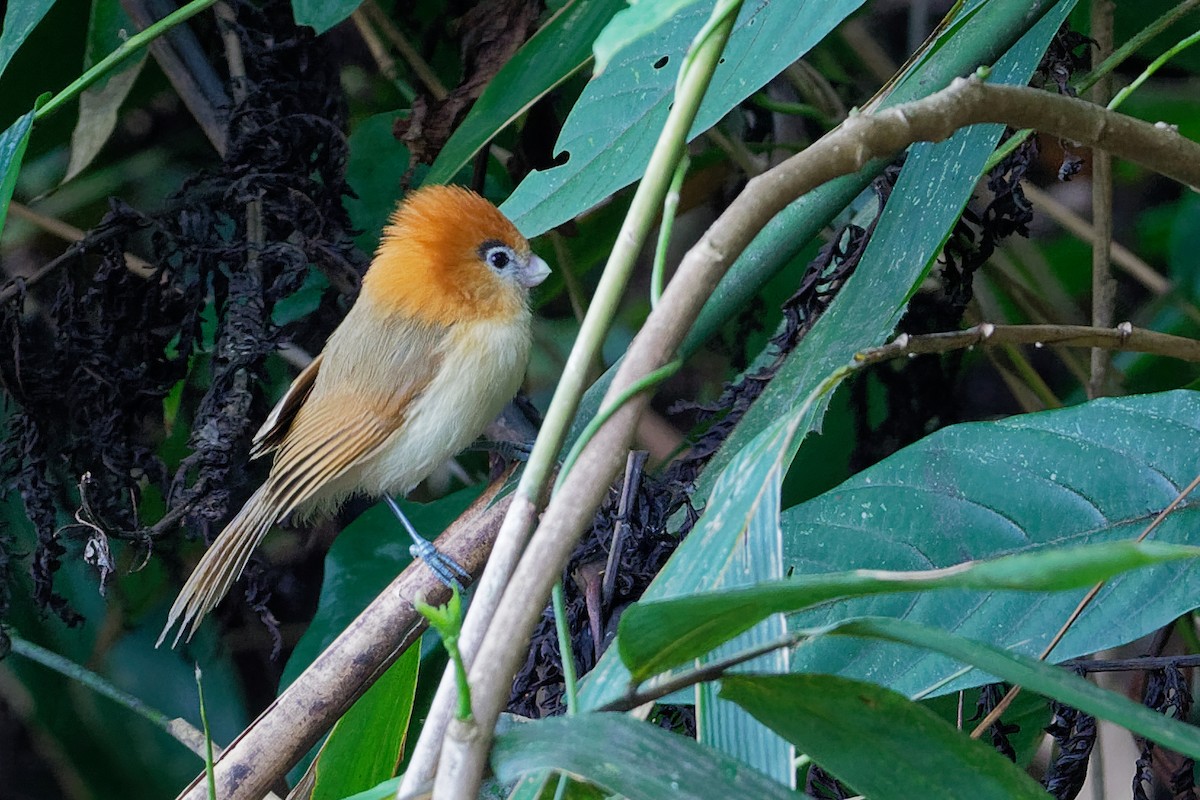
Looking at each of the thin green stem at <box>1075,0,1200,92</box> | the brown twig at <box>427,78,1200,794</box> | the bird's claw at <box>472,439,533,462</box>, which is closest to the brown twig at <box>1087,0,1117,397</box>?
the thin green stem at <box>1075,0,1200,92</box>

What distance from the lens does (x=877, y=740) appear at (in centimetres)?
61

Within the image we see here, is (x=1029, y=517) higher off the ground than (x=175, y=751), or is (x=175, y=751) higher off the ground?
(x=1029, y=517)

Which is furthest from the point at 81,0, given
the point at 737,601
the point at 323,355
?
the point at 737,601

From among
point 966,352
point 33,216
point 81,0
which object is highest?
point 81,0

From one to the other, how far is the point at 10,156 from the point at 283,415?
0.74 m

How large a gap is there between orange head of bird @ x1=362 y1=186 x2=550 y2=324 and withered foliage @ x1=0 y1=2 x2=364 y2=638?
0.08m

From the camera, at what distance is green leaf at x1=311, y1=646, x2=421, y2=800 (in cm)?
112

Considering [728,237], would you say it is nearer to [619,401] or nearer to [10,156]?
[619,401]

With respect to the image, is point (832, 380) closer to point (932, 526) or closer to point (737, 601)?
point (737, 601)

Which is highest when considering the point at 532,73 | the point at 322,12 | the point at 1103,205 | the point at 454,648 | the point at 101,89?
the point at 101,89

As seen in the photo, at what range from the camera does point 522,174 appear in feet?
6.54

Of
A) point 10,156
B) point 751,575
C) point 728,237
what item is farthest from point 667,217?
point 10,156

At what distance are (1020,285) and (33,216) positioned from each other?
1.86 m

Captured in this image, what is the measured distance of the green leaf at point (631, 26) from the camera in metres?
0.53
